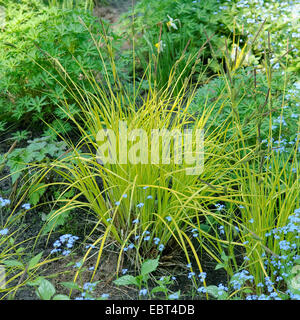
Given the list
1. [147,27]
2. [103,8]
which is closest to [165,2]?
[147,27]

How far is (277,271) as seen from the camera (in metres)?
2.34

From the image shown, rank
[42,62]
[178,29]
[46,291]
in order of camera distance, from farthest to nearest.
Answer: [178,29], [42,62], [46,291]

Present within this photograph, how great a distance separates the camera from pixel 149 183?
2.52 m

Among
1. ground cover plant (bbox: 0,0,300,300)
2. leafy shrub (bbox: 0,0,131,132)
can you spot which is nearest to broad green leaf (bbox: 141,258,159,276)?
ground cover plant (bbox: 0,0,300,300)

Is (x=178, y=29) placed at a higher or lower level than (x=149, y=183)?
higher

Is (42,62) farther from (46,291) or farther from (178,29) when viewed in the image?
(46,291)

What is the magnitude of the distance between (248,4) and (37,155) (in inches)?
119

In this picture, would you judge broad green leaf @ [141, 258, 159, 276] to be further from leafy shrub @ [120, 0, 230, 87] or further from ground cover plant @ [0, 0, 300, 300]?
leafy shrub @ [120, 0, 230, 87]

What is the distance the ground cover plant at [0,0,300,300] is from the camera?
7.40 ft

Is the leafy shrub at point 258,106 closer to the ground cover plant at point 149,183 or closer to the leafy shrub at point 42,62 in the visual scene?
the ground cover plant at point 149,183

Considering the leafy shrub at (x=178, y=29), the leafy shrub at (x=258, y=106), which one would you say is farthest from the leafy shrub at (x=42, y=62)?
the leafy shrub at (x=258, y=106)

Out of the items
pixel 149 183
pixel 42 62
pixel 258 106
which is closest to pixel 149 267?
pixel 149 183

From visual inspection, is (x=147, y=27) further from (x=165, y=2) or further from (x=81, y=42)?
(x=81, y=42)

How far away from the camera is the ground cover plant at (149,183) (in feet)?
7.40
